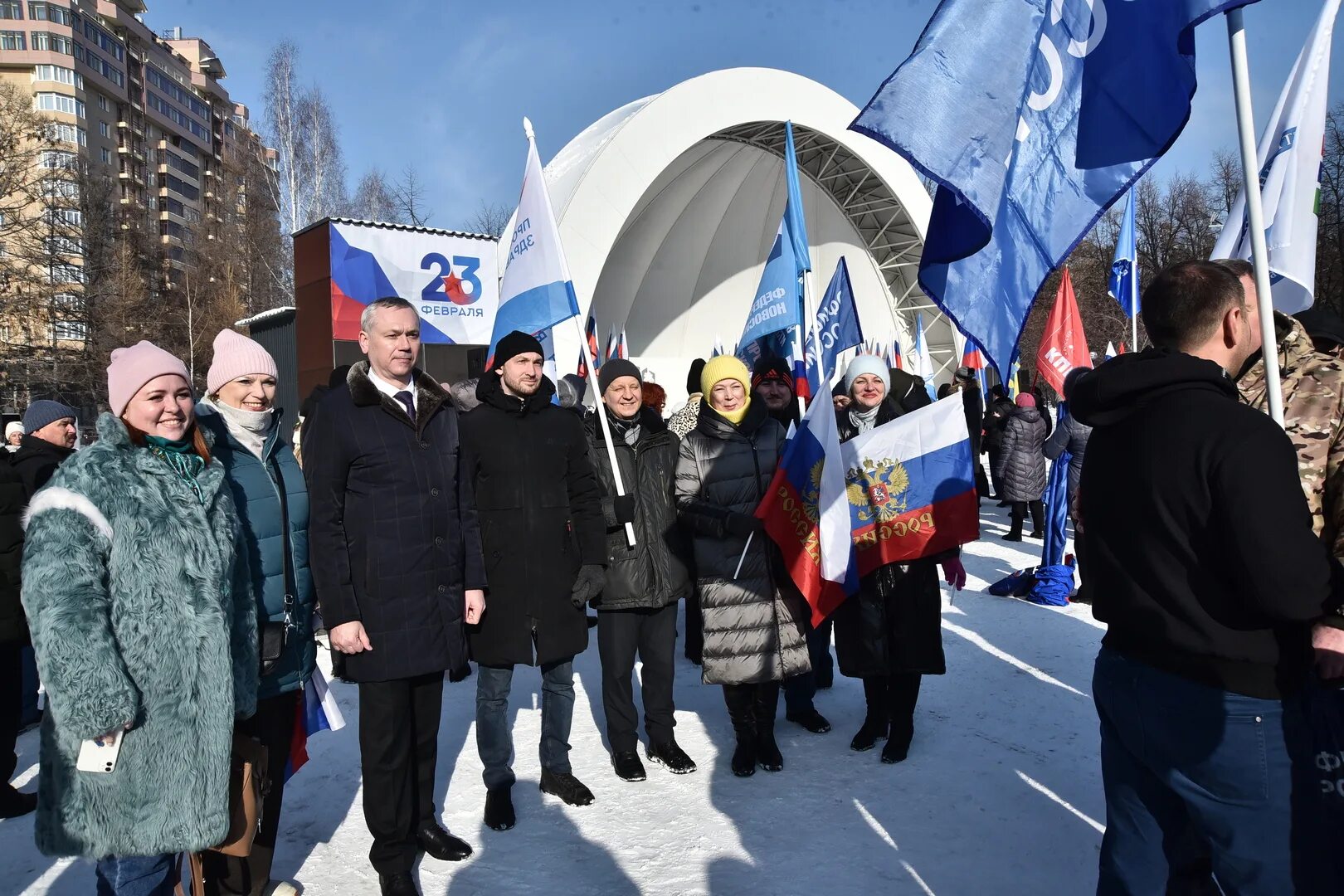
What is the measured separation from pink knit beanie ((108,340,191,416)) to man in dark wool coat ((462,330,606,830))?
1.21 metres

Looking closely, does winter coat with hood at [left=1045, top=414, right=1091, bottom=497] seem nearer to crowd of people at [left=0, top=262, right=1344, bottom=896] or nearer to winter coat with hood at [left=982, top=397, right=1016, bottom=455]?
crowd of people at [left=0, top=262, right=1344, bottom=896]

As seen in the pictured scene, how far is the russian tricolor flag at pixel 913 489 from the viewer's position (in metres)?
3.97

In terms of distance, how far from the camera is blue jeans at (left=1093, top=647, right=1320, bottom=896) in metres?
1.74

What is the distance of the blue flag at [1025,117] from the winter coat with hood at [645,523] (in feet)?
6.36

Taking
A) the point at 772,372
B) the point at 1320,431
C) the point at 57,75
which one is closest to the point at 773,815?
the point at 1320,431

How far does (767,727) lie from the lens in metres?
4.07

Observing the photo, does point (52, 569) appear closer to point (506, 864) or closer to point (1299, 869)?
point (506, 864)

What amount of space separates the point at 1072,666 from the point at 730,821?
286 cm

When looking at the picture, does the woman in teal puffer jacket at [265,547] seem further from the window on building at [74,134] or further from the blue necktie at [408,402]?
the window on building at [74,134]

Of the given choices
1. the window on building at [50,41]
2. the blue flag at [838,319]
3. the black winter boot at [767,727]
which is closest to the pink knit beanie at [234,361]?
the black winter boot at [767,727]

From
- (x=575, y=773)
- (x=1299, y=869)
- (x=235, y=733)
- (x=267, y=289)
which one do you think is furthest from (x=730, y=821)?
(x=267, y=289)

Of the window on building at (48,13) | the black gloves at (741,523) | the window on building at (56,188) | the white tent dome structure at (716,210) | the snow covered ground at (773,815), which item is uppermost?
the window on building at (48,13)

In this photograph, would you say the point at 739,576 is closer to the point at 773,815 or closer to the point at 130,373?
the point at 773,815

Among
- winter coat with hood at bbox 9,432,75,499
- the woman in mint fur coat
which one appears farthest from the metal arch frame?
the woman in mint fur coat
